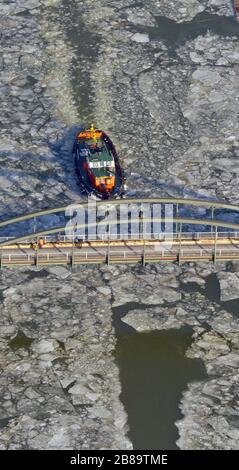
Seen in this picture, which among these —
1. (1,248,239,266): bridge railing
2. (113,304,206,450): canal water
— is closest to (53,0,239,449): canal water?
(113,304,206,450): canal water

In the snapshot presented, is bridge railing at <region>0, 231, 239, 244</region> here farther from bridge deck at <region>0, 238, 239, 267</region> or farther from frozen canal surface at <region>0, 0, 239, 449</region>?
frozen canal surface at <region>0, 0, 239, 449</region>

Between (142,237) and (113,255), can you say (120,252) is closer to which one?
(113,255)

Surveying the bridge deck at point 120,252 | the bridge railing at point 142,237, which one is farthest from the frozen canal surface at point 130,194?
the bridge deck at point 120,252

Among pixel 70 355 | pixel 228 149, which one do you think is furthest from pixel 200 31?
pixel 70 355

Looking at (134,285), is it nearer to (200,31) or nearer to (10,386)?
(10,386)

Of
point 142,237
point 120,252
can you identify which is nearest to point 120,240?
point 120,252

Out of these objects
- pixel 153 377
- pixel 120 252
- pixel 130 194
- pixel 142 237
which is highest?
pixel 120 252
